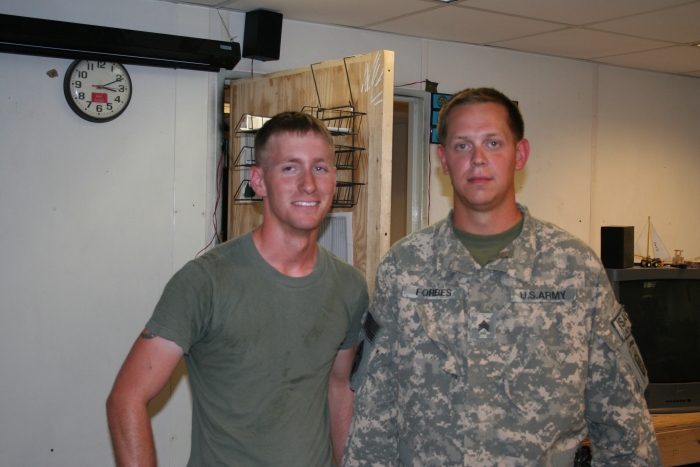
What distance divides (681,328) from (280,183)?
7.36 ft

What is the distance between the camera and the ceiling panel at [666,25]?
11.2 ft

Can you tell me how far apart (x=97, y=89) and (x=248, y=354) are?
2006 millimetres

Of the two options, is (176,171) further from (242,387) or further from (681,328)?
(681,328)

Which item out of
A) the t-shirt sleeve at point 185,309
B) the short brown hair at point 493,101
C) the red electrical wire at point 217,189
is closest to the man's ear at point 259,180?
the t-shirt sleeve at point 185,309

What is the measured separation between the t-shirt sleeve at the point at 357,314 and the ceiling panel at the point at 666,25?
7.93 feet

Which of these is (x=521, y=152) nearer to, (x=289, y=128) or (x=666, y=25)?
(x=289, y=128)

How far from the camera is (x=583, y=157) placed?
4.70 m

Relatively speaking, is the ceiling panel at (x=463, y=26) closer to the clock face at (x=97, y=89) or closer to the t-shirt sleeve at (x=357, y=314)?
the clock face at (x=97, y=89)

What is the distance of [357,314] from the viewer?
1931mm

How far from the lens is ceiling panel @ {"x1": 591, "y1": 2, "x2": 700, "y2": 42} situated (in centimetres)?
343

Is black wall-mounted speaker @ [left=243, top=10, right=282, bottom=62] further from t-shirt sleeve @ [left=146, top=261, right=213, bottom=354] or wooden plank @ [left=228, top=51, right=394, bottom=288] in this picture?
t-shirt sleeve @ [left=146, top=261, right=213, bottom=354]

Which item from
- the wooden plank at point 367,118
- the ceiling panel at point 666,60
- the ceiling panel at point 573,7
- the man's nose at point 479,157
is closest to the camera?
the man's nose at point 479,157

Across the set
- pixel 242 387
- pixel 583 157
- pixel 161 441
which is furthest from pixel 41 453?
pixel 583 157

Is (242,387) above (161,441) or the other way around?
above
